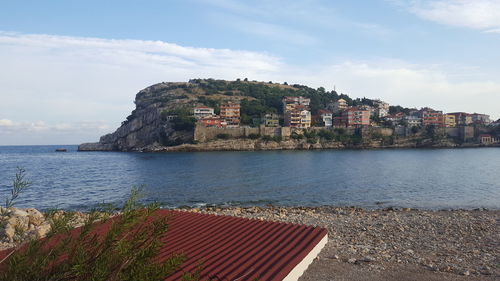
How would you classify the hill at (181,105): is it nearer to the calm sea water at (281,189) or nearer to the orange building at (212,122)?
the orange building at (212,122)

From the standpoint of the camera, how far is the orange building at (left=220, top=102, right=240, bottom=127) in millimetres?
102562

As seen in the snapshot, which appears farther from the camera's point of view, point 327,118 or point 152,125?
point 327,118

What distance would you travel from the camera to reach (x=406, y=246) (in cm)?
1175

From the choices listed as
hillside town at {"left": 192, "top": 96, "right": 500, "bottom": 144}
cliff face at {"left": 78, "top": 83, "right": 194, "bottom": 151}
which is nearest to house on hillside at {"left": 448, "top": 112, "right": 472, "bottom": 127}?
hillside town at {"left": 192, "top": 96, "right": 500, "bottom": 144}

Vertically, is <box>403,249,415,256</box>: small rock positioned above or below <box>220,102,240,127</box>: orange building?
below

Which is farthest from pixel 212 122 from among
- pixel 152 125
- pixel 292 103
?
pixel 292 103

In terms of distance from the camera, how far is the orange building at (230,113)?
102562mm

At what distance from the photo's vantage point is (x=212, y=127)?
93.1 metres

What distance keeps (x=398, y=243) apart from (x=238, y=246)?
8.00 meters

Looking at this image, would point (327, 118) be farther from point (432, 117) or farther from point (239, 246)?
point (239, 246)

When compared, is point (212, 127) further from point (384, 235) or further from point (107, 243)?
point (107, 243)

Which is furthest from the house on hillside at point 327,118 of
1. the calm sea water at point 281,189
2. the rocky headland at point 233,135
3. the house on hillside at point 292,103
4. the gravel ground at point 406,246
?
the gravel ground at point 406,246

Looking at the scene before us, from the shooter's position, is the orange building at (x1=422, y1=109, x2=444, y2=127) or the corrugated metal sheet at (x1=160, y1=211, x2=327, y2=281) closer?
the corrugated metal sheet at (x1=160, y1=211, x2=327, y2=281)

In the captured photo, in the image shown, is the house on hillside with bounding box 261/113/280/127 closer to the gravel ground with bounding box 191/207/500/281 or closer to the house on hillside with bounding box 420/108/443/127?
the house on hillside with bounding box 420/108/443/127
